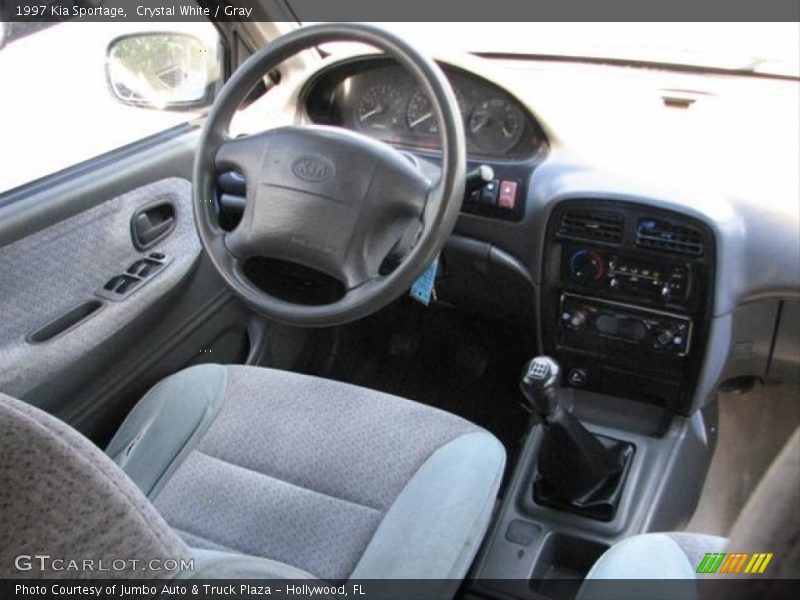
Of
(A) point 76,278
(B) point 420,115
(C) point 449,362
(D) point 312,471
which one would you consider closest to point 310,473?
(D) point 312,471

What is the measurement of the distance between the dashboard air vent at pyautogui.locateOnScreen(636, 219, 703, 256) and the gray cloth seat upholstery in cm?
45

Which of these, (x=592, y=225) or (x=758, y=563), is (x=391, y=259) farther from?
(x=758, y=563)

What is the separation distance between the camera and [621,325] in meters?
1.73

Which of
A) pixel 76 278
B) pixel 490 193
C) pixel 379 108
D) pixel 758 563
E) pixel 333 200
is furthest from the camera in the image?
pixel 379 108

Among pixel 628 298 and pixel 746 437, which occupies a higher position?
pixel 628 298

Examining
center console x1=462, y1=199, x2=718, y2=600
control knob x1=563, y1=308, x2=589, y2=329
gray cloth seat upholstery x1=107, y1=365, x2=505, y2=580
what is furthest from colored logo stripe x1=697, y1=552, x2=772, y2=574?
control knob x1=563, y1=308, x2=589, y2=329

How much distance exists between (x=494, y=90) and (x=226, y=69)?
0.65 metres

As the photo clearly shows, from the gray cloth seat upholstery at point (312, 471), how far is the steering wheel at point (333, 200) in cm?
20

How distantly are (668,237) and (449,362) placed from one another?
896mm

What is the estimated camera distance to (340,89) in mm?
1996

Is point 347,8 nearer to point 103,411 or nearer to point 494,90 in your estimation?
point 494,90

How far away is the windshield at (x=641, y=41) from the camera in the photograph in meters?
1.78

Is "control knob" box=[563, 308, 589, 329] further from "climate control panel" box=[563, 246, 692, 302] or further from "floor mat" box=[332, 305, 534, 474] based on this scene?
"floor mat" box=[332, 305, 534, 474]

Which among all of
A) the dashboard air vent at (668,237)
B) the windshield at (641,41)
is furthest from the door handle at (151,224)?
the dashboard air vent at (668,237)
